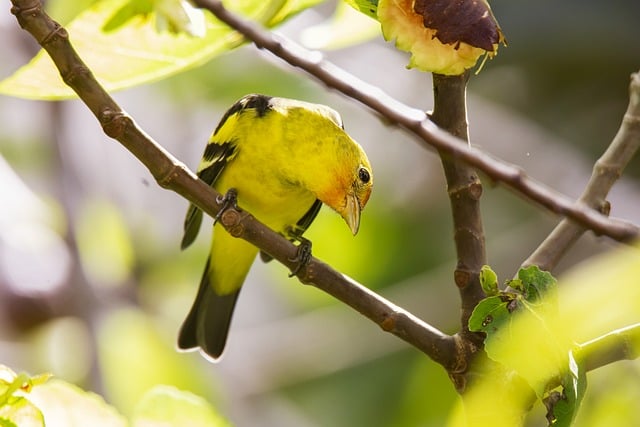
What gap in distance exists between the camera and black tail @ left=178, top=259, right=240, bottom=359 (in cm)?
323

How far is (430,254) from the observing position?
5.54 meters

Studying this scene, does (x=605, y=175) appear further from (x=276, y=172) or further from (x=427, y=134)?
(x=276, y=172)

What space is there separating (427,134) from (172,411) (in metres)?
0.53

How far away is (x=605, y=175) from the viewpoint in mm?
1871

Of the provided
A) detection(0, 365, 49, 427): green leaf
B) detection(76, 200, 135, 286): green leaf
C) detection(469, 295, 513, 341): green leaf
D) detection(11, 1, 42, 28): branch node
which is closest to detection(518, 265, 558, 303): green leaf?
detection(469, 295, 513, 341): green leaf

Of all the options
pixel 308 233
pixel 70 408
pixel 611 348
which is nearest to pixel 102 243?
pixel 308 233

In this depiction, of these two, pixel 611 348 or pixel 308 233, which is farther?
pixel 308 233

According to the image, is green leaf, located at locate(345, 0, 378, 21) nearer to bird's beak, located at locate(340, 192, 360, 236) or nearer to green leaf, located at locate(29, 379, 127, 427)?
green leaf, located at locate(29, 379, 127, 427)

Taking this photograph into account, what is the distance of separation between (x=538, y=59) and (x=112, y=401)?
3.41 metres

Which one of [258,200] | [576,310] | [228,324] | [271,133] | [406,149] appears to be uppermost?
[576,310]

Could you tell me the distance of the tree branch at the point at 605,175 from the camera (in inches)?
71.3

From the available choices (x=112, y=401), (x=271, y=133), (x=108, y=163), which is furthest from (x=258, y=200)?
(x=108, y=163)

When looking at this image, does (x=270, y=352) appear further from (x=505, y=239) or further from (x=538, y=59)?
(x=538, y=59)

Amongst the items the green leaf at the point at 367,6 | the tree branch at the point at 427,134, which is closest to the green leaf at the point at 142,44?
the green leaf at the point at 367,6
